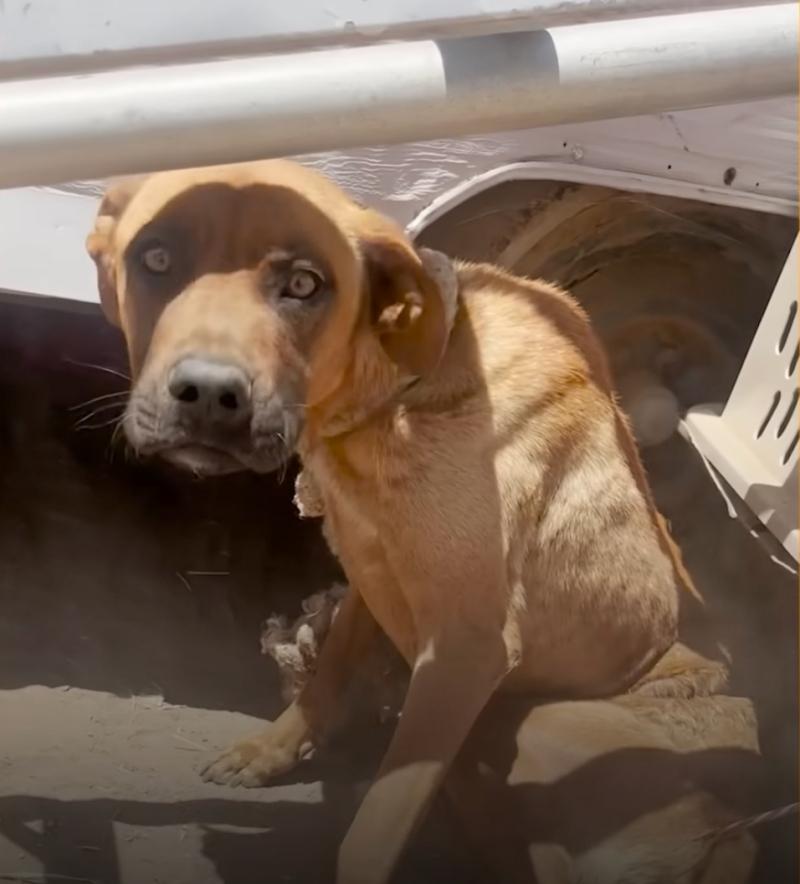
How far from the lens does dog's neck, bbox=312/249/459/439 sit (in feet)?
4.44

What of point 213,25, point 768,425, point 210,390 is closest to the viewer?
point 213,25

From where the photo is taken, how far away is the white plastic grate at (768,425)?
1.74m

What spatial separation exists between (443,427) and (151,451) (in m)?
0.38

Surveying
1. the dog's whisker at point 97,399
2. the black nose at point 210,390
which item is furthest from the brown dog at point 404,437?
the dog's whisker at point 97,399

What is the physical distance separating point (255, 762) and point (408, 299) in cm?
78

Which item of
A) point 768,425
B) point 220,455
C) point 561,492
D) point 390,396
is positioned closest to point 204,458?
point 220,455

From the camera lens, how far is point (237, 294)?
1.16m

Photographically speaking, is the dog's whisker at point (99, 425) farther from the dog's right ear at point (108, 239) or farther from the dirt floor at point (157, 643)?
the dog's right ear at point (108, 239)

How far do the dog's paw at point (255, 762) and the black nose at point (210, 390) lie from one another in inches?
28.3

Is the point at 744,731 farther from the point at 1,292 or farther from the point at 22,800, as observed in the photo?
the point at 1,292

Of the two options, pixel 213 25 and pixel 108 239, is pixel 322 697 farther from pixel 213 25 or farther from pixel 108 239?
pixel 213 25

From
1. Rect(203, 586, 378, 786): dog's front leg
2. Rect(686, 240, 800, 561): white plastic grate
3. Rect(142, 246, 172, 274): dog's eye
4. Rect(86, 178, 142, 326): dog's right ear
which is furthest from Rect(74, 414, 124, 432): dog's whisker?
Rect(686, 240, 800, 561): white plastic grate

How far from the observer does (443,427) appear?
4.61 ft

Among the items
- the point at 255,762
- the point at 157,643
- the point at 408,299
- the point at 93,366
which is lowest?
the point at 255,762
